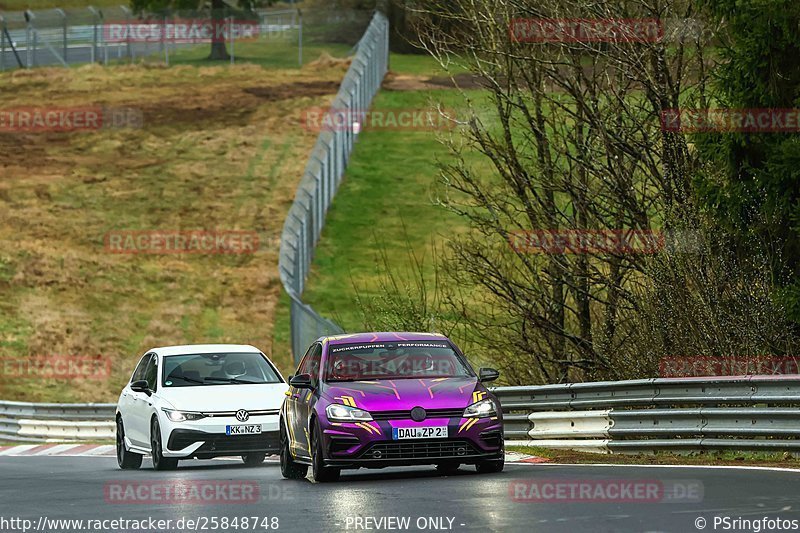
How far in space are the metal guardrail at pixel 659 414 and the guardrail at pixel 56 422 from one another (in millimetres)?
12946

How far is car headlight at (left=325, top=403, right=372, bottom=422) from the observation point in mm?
15992

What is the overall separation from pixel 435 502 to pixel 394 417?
260 centimetres

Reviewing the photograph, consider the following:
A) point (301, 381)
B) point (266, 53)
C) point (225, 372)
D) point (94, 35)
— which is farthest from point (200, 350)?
point (266, 53)

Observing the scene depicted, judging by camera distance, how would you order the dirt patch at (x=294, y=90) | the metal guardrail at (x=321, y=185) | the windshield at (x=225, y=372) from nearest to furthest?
the windshield at (x=225, y=372), the metal guardrail at (x=321, y=185), the dirt patch at (x=294, y=90)

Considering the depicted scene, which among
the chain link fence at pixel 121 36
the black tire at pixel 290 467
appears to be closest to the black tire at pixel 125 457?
the black tire at pixel 290 467

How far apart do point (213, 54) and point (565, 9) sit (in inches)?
2689

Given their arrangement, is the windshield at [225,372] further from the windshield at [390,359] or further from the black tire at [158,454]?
the windshield at [390,359]

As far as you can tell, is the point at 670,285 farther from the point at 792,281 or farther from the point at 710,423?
the point at 710,423

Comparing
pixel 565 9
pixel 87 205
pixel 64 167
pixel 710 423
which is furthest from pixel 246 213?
pixel 710 423

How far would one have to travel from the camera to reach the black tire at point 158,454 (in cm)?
2070

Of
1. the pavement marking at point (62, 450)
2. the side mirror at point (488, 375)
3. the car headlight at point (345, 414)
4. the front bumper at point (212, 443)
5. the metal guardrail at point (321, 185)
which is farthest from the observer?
the metal guardrail at point (321, 185)

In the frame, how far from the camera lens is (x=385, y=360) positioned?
57.2 ft

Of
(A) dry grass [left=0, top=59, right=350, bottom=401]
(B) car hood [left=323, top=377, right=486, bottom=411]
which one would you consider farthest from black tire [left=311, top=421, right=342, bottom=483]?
(A) dry grass [left=0, top=59, right=350, bottom=401]

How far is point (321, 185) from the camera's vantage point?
50.9m
